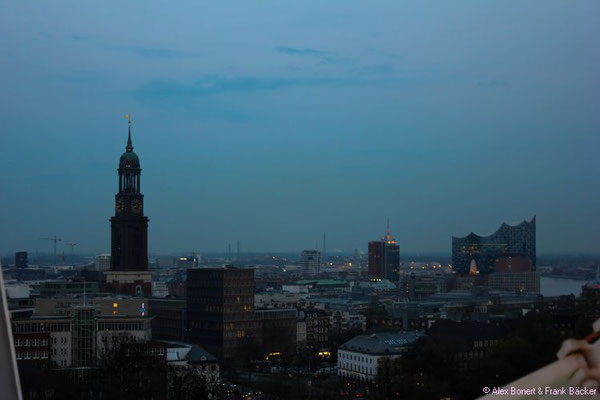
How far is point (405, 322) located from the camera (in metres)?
14.6

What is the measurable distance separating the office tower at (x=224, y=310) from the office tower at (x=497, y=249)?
15.9 meters

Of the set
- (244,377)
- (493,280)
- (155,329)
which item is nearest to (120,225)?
(155,329)

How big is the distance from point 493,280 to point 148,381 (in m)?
21.3

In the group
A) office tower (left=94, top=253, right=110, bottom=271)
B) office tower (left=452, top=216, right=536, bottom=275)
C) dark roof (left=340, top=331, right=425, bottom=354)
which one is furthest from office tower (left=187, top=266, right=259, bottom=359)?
office tower (left=452, top=216, right=536, bottom=275)

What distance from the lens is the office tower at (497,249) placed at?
92.1 ft

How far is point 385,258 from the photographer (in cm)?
3203

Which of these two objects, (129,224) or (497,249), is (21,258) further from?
(497,249)

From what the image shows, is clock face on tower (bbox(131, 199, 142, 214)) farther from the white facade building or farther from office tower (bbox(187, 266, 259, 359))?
the white facade building

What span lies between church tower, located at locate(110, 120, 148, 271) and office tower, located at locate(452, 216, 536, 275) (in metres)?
14.5

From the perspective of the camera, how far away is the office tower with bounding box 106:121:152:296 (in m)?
15.4

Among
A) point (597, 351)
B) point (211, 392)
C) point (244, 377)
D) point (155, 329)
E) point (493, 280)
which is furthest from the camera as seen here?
point (493, 280)

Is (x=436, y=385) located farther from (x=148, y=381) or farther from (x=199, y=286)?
(x=199, y=286)

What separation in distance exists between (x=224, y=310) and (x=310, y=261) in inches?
1021

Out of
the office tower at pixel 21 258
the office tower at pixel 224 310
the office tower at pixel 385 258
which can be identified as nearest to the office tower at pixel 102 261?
the office tower at pixel 21 258
